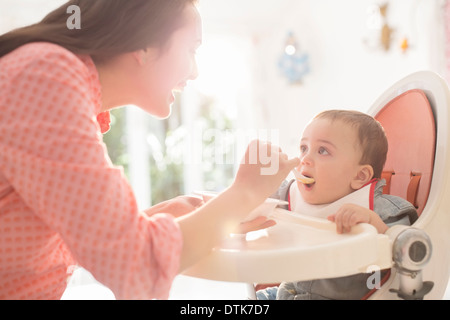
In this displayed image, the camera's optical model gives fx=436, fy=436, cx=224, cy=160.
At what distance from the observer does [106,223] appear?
53cm

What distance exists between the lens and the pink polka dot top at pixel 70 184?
0.54 meters

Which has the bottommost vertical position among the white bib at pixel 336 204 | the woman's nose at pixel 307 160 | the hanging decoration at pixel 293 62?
the white bib at pixel 336 204

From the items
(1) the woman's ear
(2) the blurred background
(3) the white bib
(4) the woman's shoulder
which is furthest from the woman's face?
(2) the blurred background

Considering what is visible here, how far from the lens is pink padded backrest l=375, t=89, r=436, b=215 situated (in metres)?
0.91

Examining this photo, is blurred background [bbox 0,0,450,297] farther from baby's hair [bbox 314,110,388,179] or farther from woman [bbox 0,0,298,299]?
woman [bbox 0,0,298,299]

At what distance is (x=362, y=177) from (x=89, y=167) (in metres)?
0.65

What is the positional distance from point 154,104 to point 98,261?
13.3 inches

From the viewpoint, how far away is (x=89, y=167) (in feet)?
1.78

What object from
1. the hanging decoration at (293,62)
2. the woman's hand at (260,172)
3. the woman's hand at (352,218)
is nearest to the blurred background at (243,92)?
the hanging decoration at (293,62)

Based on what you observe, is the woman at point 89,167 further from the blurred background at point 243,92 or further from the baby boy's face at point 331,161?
the blurred background at point 243,92

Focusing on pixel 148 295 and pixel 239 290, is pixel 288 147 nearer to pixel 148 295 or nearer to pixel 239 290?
pixel 239 290

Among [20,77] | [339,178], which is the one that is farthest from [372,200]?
[20,77]

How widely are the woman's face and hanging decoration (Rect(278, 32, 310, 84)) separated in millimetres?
2769

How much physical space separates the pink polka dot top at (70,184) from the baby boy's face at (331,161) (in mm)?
461
